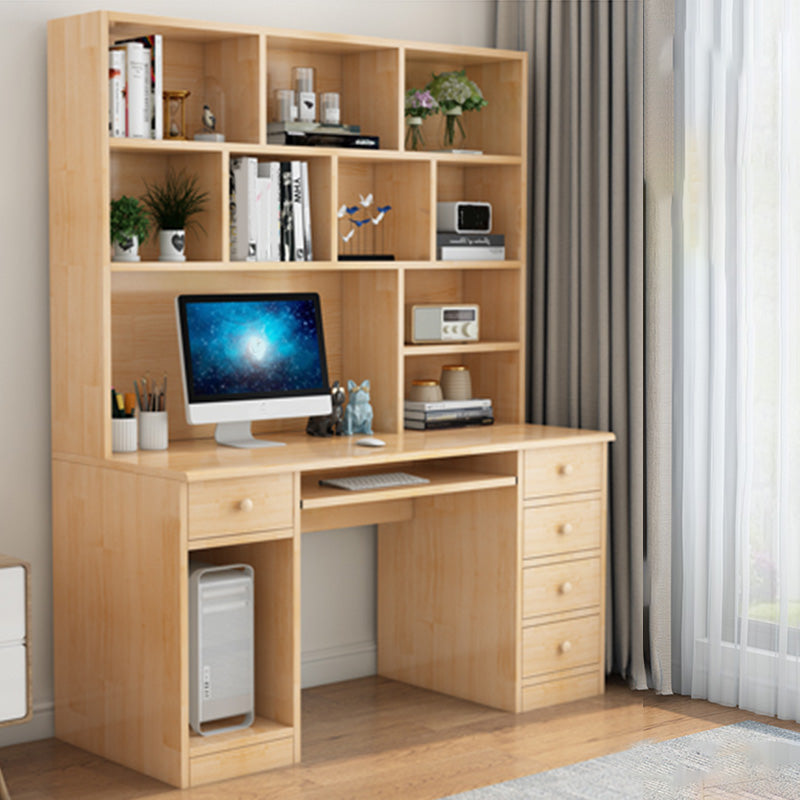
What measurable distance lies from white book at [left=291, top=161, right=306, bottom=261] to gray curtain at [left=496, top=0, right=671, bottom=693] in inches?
36.3

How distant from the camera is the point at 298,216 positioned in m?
3.86

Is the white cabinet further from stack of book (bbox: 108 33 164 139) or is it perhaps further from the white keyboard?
stack of book (bbox: 108 33 164 139)

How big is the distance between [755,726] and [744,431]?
0.85 m

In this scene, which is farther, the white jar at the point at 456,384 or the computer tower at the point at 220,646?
the white jar at the point at 456,384

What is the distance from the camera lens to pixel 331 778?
3.44m

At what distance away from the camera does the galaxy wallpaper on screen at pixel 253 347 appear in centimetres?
368

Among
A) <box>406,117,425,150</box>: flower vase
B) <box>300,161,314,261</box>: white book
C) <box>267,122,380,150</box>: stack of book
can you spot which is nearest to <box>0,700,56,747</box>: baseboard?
<box>300,161,314,261</box>: white book

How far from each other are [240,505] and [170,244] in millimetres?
793

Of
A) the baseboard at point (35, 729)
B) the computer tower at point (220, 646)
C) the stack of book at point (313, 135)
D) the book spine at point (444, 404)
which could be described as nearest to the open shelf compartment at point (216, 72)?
the stack of book at point (313, 135)

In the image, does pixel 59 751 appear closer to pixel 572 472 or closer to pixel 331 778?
pixel 331 778

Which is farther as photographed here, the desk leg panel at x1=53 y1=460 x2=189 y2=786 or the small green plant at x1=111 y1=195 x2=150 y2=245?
the small green plant at x1=111 y1=195 x2=150 y2=245

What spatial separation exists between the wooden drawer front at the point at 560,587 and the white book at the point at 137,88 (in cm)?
168

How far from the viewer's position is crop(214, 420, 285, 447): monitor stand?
3.78m

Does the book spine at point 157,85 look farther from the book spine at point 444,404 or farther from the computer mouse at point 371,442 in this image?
the book spine at point 444,404
